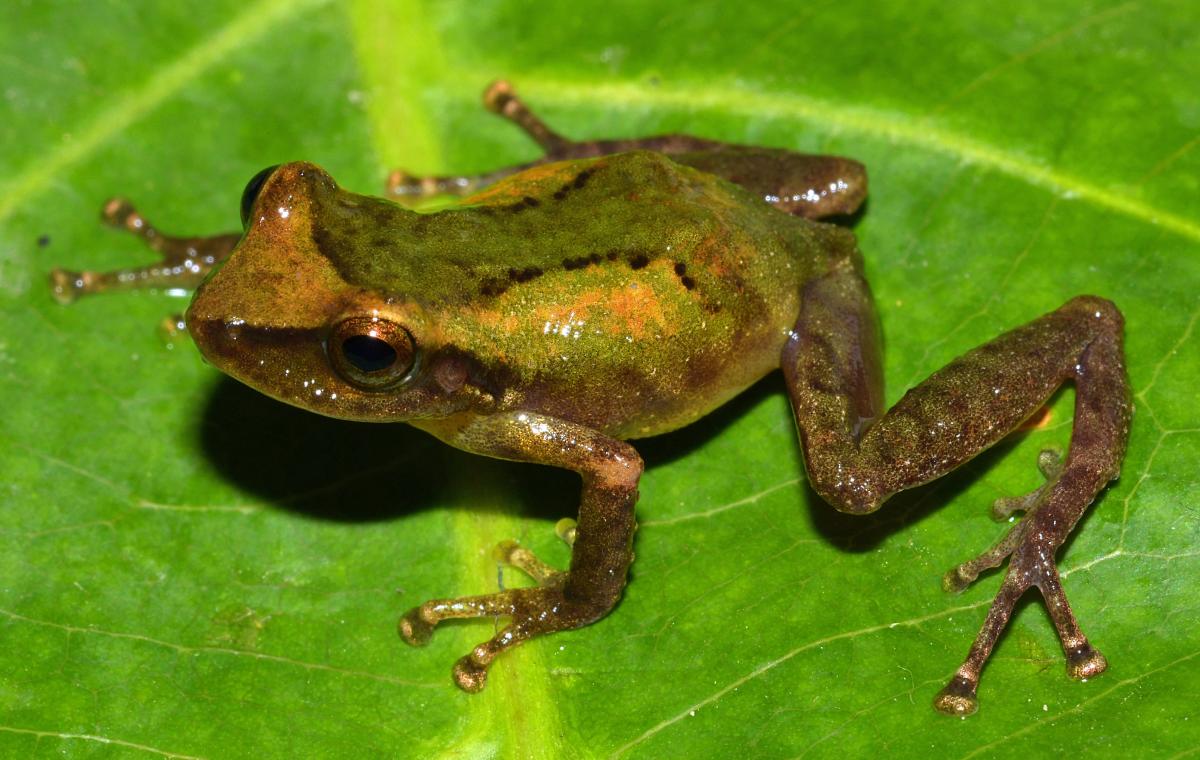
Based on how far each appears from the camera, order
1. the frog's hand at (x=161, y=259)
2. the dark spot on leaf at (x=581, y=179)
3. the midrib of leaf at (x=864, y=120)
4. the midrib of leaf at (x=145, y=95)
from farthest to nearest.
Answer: the midrib of leaf at (x=145, y=95), the frog's hand at (x=161, y=259), the midrib of leaf at (x=864, y=120), the dark spot on leaf at (x=581, y=179)

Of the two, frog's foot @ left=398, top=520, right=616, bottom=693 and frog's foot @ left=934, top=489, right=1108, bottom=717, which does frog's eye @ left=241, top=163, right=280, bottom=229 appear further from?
frog's foot @ left=934, top=489, right=1108, bottom=717

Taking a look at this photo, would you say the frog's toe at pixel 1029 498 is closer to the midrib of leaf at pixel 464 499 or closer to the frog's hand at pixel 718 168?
the frog's hand at pixel 718 168

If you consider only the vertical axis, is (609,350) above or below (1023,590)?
above

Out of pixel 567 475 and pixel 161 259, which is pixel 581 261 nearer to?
pixel 567 475

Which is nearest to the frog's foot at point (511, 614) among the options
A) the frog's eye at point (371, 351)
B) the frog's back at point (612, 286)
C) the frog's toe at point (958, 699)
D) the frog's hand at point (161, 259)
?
the frog's back at point (612, 286)

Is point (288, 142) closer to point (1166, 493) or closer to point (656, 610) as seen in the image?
point (656, 610)

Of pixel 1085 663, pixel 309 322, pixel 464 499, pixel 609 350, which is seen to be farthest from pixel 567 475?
pixel 1085 663
